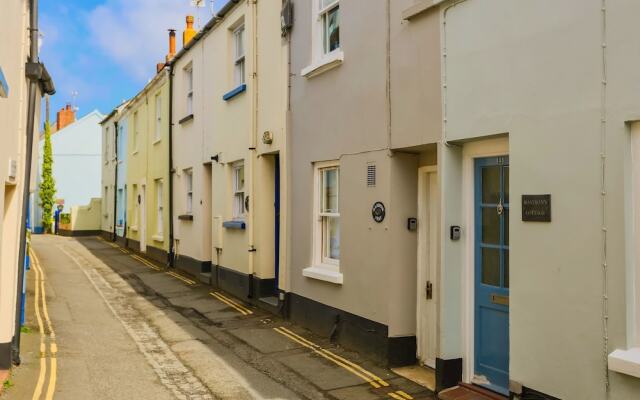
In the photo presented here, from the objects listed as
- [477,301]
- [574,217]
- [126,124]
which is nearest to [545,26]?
[574,217]

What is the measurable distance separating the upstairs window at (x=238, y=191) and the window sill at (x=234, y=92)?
4.76ft

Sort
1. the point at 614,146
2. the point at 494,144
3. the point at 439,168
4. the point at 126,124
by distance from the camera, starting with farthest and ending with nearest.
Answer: the point at 126,124
the point at 439,168
the point at 494,144
the point at 614,146

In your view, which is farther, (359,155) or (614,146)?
(359,155)

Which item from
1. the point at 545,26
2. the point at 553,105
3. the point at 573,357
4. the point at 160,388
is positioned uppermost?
the point at 545,26

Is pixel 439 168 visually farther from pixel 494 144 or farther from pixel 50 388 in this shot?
pixel 50 388

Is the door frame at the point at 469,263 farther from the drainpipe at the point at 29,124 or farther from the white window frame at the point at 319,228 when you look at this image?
the drainpipe at the point at 29,124

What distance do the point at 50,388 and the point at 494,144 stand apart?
552 cm

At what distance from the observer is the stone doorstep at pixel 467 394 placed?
18.7 feet

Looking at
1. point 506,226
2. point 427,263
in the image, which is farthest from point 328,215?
point 506,226

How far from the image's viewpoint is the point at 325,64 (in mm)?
8383

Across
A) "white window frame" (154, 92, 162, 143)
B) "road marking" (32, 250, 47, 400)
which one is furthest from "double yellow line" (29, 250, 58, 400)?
"white window frame" (154, 92, 162, 143)

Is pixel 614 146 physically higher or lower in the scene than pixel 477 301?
higher

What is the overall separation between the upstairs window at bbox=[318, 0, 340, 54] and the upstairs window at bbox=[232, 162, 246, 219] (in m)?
4.17

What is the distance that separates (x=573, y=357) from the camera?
465 cm
